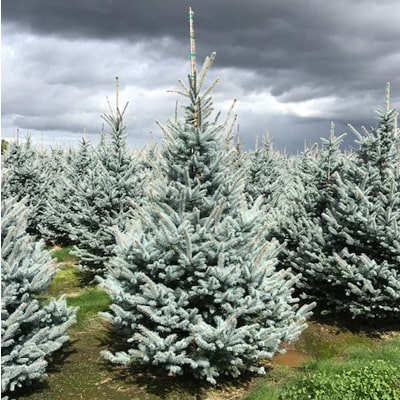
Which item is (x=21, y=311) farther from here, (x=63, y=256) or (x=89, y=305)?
(x=63, y=256)

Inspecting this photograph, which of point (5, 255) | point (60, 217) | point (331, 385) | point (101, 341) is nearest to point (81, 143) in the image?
point (60, 217)

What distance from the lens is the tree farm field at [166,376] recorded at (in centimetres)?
631

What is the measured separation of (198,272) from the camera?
21.0 ft

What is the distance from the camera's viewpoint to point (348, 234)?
1009 cm

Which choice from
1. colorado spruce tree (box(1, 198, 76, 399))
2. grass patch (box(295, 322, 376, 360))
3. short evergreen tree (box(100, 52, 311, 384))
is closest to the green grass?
short evergreen tree (box(100, 52, 311, 384))

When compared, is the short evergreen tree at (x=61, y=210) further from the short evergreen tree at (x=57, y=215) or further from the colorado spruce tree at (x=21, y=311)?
the colorado spruce tree at (x=21, y=311)

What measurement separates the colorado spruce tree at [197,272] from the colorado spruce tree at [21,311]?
96cm

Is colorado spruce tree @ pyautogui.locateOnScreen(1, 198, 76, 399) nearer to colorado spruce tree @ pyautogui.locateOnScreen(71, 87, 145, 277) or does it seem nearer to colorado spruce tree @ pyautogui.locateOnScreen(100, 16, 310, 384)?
colorado spruce tree @ pyautogui.locateOnScreen(100, 16, 310, 384)

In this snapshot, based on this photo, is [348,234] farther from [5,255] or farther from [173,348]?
[5,255]

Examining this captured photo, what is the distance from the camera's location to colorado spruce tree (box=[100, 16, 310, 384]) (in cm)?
621

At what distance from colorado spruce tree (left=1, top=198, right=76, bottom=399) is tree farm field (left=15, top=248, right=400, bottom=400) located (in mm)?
588

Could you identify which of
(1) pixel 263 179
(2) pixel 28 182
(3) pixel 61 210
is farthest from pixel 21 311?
(1) pixel 263 179

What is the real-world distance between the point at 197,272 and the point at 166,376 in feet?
6.07

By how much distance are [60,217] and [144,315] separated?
436 inches
